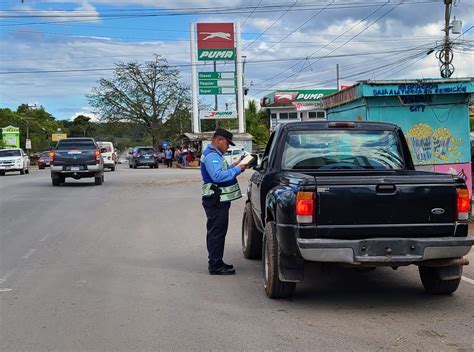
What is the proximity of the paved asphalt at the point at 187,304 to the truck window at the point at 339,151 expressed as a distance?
4.70 feet

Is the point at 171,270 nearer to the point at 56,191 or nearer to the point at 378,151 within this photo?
the point at 378,151

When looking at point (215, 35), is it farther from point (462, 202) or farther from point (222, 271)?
point (462, 202)

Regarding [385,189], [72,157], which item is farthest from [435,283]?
[72,157]

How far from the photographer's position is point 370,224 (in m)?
5.70

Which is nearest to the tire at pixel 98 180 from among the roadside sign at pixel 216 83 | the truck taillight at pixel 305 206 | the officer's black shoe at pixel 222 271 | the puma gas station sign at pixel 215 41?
the officer's black shoe at pixel 222 271

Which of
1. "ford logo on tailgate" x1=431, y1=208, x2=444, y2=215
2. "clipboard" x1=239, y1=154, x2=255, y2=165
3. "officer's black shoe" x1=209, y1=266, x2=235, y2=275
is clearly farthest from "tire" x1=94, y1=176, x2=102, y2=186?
"ford logo on tailgate" x1=431, y1=208, x2=444, y2=215

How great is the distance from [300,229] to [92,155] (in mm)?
17849

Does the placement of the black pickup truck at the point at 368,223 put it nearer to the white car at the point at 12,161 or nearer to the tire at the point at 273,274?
the tire at the point at 273,274

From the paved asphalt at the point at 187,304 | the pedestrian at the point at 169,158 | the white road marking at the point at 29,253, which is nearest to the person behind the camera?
the paved asphalt at the point at 187,304

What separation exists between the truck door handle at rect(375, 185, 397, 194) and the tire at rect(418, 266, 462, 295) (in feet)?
4.10

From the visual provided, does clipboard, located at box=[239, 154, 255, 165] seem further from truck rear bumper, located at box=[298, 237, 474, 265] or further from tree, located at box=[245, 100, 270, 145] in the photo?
tree, located at box=[245, 100, 270, 145]

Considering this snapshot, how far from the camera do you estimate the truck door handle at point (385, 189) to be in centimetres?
566

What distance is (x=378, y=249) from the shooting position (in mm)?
5641

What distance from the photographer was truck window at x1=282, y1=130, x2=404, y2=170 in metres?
7.16
